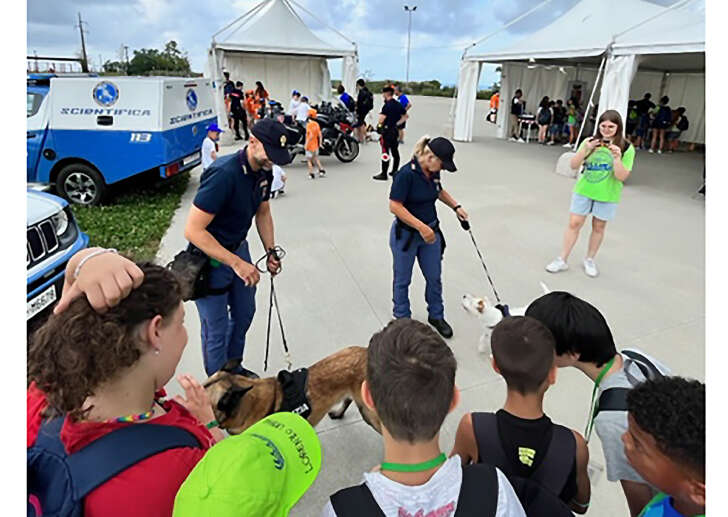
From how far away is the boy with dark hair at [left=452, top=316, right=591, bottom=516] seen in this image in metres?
1.39

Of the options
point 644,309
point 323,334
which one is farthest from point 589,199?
point 323,334

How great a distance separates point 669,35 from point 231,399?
10439 mm

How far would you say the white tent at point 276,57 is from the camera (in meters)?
14.4

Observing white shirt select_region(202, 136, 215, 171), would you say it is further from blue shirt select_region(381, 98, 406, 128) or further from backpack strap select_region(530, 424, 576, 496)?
backpack strap select_region(530, 424, 576, 496)

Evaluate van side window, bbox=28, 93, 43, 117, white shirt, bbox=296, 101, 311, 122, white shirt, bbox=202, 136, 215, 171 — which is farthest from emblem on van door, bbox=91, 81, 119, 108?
white shirt, bbox=296, 101, 311, 122

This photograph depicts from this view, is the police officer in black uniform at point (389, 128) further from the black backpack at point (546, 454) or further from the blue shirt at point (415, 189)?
the black backpack at point (546, 454)

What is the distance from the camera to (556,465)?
1.39 meters

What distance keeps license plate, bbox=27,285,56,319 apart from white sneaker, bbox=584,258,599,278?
5199mm

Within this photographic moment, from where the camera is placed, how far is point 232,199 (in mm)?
2477

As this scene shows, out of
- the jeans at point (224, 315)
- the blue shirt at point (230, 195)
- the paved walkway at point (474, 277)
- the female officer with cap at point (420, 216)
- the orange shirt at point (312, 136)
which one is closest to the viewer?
the blue shirt at point (230, 195)

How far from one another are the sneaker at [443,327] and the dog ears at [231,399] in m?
2.14

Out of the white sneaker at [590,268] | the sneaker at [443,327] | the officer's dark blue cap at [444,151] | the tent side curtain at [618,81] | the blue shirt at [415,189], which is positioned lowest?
the sneaker at [443,327]

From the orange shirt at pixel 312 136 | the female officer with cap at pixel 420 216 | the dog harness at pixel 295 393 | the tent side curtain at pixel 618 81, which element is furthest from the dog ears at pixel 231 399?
the tent side curtain at pixel 618 81
